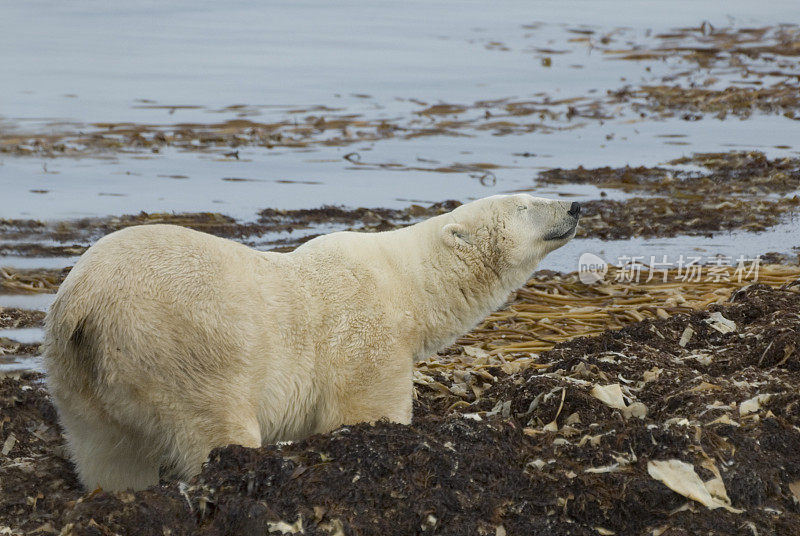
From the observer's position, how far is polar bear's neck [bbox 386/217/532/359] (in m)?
4.29

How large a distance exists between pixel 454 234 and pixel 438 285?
251 mm

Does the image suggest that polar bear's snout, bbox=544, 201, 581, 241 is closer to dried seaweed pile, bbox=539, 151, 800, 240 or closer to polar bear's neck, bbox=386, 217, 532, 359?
polar bear's neck, bbox=386, 217, 532, 359

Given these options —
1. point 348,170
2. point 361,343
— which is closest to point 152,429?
point 361,343

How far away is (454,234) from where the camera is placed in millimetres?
4402

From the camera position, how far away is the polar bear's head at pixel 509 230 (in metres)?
4.42

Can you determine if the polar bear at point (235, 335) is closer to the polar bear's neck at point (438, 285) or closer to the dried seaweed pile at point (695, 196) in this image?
the polar bear's neck at point (438, 285)

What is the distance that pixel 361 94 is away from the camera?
16828 mm

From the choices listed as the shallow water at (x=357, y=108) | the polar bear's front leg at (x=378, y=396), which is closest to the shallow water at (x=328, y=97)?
the shallow water at (x=357, y=108)

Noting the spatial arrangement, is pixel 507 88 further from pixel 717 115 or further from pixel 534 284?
Answer: pixel 534 284

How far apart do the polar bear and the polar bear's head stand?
1 cm

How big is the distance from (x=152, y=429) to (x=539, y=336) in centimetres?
294

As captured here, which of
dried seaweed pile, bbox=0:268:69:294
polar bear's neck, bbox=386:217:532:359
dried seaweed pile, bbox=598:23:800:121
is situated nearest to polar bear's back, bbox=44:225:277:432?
polar bear's neck, bbox=386:217:532:359

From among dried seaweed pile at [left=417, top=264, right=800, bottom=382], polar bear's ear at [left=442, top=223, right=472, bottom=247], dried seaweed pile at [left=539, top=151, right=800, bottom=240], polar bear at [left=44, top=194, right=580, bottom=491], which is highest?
polar bear's ear at [left=442, top=223, right=472, bottom=247]

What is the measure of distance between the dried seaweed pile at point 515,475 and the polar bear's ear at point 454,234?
697 millimetres
